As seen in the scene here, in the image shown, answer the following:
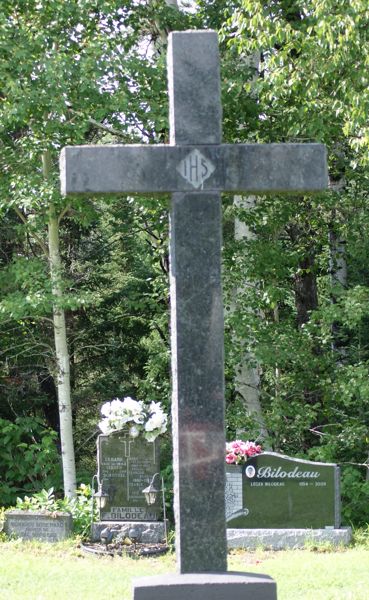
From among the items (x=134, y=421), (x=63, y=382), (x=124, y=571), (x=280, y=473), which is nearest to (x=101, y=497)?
(x=134, y=421)

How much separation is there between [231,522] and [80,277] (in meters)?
6.41

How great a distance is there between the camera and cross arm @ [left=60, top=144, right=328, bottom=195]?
5246 mm

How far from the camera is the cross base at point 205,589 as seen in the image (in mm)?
4875

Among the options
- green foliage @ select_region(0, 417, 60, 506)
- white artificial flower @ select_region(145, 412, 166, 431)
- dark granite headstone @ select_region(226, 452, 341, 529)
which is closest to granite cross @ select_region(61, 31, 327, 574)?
white artificial flower @ select_region(145, 412, 166, 431)

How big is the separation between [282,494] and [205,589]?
6.49m

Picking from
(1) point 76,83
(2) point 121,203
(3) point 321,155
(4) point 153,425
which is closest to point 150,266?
(2) point 121,203

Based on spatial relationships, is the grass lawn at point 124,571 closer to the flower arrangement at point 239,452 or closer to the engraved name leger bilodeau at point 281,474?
the engraved name leger bilodeau at point 281,474

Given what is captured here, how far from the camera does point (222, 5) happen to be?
15500mm

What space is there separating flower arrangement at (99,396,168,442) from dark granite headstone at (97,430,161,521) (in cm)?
9

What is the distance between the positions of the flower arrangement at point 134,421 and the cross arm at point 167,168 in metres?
6.18

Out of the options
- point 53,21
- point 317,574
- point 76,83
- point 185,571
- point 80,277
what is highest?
point 53,21

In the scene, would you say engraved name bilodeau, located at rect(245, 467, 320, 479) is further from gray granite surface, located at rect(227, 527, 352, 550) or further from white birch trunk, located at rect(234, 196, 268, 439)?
white birch trunk, located at rect(234, 196, 268, 439)

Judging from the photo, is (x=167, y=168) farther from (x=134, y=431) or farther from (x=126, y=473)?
(x=126, y=473)

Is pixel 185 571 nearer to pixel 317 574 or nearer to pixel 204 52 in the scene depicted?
pixel 204 52
